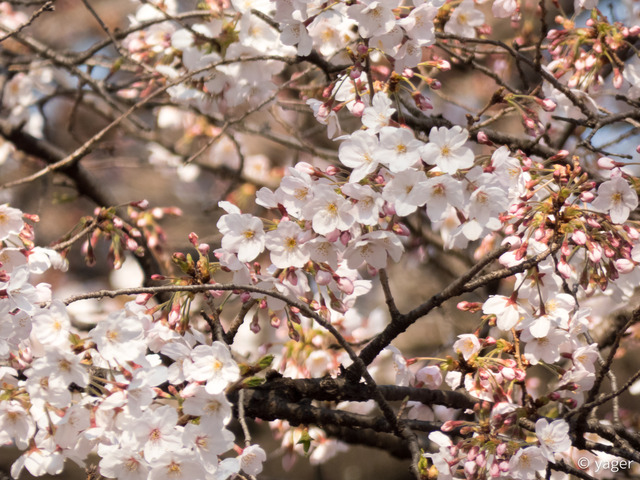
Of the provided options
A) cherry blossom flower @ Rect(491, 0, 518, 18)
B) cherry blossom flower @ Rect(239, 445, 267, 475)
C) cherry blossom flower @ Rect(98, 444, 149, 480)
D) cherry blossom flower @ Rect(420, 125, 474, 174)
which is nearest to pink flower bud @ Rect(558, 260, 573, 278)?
cherry blossom flower @ Rect(420, 125, 474, 174)

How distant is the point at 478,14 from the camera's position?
2623mm

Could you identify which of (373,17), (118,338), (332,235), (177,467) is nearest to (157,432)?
(177,467)

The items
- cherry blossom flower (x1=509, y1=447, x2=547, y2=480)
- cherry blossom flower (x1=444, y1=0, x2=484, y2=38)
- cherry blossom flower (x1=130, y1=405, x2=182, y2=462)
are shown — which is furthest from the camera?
cherry blossom flower (x1=444, y1=0, x2=484, y2=38)

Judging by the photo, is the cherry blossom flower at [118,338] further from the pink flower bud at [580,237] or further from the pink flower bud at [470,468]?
the pink flower bud at [580,237]

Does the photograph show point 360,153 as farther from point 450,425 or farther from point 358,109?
point 450,425

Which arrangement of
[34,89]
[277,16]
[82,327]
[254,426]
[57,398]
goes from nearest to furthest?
[57,398] < [277,16] < [82,327] < [34,89] < [254,426]

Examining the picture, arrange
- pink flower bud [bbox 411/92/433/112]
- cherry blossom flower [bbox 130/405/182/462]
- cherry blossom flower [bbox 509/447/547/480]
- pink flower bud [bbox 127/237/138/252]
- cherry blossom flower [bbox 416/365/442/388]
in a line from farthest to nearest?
pink flower bud [bbox 127/237/138/252] → cherry blossom flower [bbox 416/365/442/388] → pink flower bud [bbox 411/92/433/112] → cherry blossom flower [bbox 509/447/547/480] → cherry blossom flower [bbox 130/405/182/462]

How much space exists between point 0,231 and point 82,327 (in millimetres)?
1216

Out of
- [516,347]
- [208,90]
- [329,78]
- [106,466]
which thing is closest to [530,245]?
[516,347]

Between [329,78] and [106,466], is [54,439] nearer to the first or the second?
[106,466]

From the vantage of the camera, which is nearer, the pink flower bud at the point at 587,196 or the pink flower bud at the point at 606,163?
the pink flower bud at the point at 587,196

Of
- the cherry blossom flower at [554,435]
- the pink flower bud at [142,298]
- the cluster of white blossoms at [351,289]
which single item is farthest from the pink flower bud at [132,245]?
the cherry blossom flower at [554,435]

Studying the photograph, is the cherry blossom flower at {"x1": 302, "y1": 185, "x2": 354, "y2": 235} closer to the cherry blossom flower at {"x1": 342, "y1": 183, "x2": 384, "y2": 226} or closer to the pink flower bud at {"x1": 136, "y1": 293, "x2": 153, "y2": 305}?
the cherry blossom flower at {"x1": 342, "y1": 183, "x2": 384, "y2": 226}

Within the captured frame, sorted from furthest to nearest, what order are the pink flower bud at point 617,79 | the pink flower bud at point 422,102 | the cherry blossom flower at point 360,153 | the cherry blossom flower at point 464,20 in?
1. the cherry blossom flower at point 464,20
2. the pink flower bud at point 617,79
3. the pink flower bud at point 422,102
4. the cherry blossom flower at point 360,153
